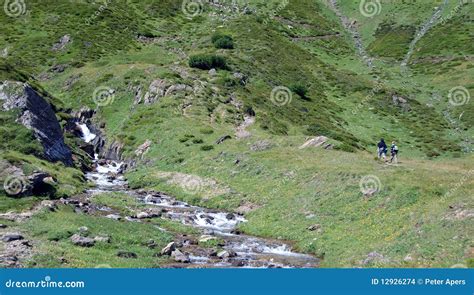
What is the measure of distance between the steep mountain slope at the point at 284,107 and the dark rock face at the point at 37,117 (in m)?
2.75

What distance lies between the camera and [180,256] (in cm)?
3105

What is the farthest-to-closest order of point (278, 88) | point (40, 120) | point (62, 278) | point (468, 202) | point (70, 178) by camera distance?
point (278, 88) < point (40, 120) < point (70, 178) < point (468, 202) < point (62, 278)

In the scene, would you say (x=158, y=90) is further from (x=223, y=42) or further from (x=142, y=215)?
(x=142, y=215)

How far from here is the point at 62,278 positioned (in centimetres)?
2061

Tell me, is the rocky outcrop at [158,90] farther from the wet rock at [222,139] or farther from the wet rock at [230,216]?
the wet rock at [230,216]

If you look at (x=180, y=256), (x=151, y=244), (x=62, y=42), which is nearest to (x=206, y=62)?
(x=62, y=42)

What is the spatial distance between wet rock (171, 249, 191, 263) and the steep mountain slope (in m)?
5.46

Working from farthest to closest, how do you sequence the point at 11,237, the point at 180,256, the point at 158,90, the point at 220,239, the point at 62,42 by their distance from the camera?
the point at 62,42 → the point at 158,90 → the point at 220,239 → the point at 180,256 → the point at 11,237

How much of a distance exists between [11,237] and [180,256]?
375 inches

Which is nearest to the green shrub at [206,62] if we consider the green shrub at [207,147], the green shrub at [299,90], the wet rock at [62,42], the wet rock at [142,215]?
the green shrub at [299,90]

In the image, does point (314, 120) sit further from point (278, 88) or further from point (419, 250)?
point (419, 250)

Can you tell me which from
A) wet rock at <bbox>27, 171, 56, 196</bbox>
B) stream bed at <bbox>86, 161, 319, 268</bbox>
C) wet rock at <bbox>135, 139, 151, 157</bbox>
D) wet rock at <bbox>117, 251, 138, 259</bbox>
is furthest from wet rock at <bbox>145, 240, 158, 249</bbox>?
wet rock at <bbox>135, 139, 151, 157</bbox>

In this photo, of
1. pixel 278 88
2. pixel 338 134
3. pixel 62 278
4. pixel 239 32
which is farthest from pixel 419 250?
pixel 239 32

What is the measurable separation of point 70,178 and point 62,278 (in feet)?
108
